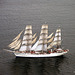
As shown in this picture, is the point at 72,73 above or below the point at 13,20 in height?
below

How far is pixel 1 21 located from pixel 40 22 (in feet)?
103

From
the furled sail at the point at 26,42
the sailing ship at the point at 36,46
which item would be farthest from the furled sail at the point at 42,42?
the furled sail at the point at 26,42

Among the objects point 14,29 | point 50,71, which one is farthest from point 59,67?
point 14,29

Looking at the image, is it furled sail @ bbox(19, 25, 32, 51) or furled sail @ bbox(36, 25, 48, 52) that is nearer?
furled sail @ bbox(19, 25, 32, 51)

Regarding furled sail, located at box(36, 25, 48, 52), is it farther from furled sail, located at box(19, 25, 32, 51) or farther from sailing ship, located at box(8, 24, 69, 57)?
furled sail, located at box(19, 25, 32, 51)

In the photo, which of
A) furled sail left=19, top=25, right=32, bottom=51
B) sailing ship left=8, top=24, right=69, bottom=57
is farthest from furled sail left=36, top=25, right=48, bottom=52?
furled sail left=19, top=25, right=32, bottom=51

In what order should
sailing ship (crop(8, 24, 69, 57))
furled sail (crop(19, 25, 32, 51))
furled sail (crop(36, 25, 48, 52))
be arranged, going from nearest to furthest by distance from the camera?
sailing ship (crop(8, 24, 69, 57)) → furled sail (crop(19, 25, 32, 51)) → furled sail (crop(36, 25, 48, 52))

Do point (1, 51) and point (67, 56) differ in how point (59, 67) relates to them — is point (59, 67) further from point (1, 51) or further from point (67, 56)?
point (1, 51)

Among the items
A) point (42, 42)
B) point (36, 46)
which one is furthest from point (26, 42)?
point (42, 42)

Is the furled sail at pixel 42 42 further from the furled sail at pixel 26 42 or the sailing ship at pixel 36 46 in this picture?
the furled sail at pixel 26 42

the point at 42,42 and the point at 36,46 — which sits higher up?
the point at 42,42

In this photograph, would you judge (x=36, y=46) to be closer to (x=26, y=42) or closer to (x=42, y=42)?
(x=42, y=42)

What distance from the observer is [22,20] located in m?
186

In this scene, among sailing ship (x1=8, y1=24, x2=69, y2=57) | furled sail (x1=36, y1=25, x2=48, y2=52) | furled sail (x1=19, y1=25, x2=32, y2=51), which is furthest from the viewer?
furled sail (x1=36, y1=25, x2=48, y2=52)
